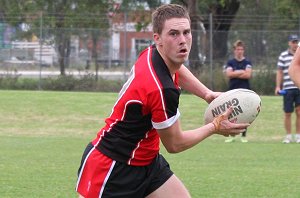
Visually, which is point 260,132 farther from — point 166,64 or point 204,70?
point 166,64

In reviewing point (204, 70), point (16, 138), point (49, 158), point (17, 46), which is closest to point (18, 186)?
point (49, 158)

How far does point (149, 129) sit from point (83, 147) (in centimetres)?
927

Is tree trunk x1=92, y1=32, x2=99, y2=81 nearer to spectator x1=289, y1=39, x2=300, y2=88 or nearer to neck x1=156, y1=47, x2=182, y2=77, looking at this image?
spectator x1=289, y1=39, x2=300, y2=88

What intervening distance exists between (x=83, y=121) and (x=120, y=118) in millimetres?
14528

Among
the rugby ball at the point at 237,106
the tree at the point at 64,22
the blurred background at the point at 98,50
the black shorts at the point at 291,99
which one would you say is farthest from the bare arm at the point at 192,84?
the tree at the point at 64,22

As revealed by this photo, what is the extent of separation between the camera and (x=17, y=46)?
29.1 meters

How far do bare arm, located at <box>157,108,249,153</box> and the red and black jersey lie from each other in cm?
11

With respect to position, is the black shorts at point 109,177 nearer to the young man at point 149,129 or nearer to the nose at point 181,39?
the young man at point 149,129

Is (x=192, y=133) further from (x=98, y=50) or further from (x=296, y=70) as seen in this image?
(x=98, y=50)

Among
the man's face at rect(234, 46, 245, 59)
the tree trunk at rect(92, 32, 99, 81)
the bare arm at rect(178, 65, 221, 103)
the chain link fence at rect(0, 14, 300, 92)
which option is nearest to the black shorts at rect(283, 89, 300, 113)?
the man's face at rect(234, 46, 245, 59)

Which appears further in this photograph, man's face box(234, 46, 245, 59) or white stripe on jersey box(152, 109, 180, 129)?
man's face box(234, 46, 245, 59)

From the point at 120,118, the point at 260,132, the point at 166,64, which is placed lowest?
the point at 260,132

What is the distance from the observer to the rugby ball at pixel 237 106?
5484 millimetres

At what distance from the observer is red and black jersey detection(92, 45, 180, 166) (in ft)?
16.5
